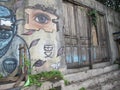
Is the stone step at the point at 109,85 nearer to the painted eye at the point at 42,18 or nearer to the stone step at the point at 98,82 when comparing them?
the stone step at the point at 98,82

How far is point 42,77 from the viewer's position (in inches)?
254

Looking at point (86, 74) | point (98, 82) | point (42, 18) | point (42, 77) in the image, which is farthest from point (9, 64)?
point (98, 82)

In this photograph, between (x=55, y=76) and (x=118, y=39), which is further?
(x=118, y=39)

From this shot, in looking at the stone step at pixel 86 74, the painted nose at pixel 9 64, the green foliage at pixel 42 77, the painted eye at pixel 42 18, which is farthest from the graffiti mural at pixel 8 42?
the stone step at pixel 86 74

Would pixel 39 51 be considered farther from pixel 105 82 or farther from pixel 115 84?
pixel 115 84

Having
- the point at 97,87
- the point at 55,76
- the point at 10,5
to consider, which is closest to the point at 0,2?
the point at 10,5

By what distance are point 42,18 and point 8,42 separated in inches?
59.3

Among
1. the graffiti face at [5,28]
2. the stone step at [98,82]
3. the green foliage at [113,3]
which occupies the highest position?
the green foliage at [113,3]

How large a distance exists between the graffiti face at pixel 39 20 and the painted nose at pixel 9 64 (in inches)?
47.7

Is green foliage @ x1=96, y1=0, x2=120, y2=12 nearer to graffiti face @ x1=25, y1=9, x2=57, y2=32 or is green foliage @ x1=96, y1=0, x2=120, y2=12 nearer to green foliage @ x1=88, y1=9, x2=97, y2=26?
green foliage @ x1=88, y1=9, x2=97, y2=26

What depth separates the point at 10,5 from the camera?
21.6ft

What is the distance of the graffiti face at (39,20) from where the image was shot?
6.76 meters

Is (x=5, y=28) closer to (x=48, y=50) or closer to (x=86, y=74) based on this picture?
A: (x=48, y=50)

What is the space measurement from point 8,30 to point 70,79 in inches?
123
